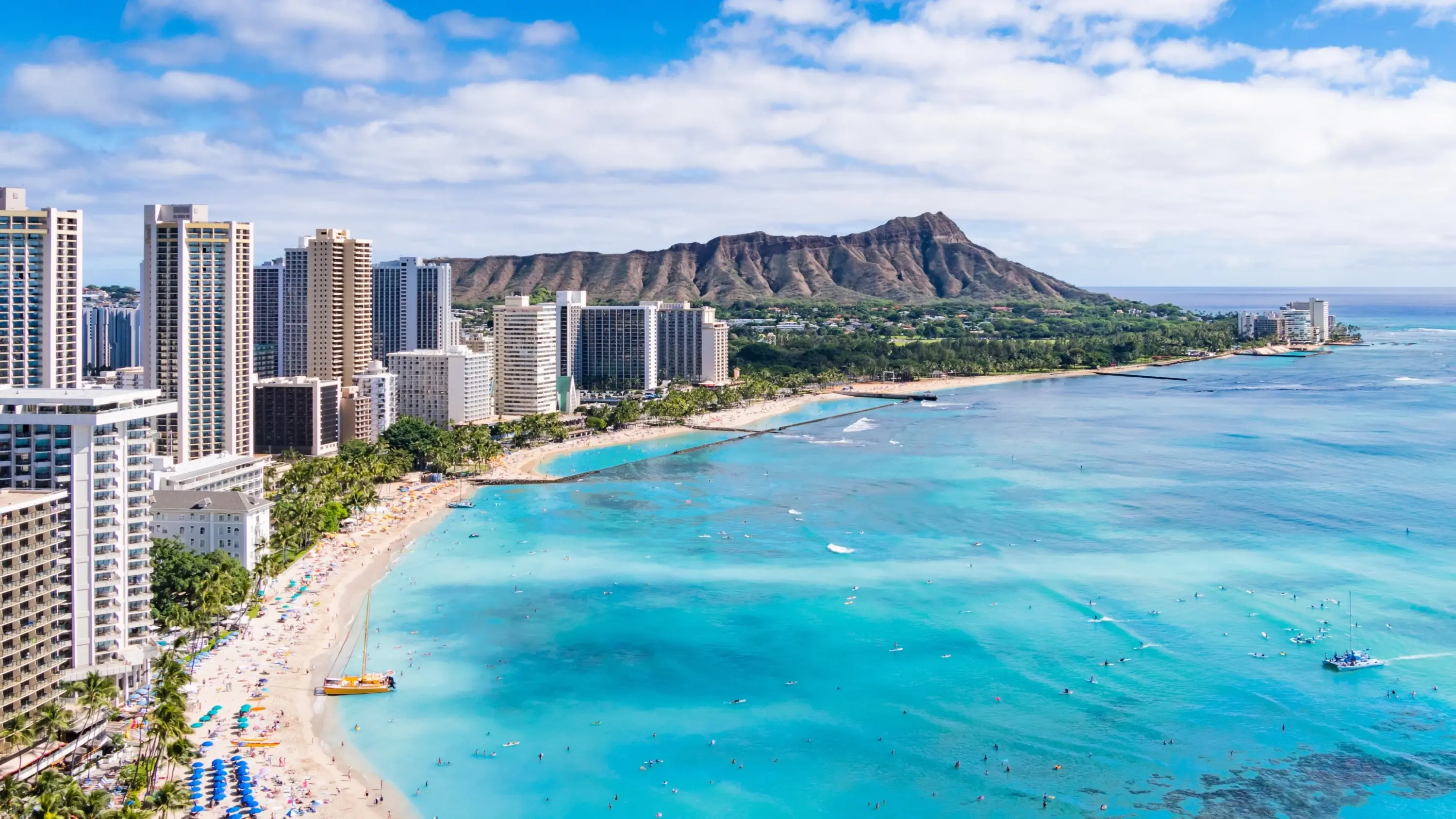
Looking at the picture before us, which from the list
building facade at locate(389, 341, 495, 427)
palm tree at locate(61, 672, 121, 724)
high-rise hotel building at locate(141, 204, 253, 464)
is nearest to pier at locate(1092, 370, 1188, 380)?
building facade at locate(389, 341, 495, 427)

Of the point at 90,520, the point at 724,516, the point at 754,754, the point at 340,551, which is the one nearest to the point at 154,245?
the point at 340,551

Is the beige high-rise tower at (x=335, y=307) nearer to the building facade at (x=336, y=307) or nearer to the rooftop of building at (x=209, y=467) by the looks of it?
the building facade at (x=336, y=307)

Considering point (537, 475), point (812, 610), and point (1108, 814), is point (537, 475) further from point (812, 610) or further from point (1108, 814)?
point (1108, 814)

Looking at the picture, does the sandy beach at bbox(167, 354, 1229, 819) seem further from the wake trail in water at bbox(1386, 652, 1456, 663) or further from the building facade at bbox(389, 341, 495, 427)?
the building facade at bbox(389, 341, 495, 427)

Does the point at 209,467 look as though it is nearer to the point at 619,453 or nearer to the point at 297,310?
the point at 619,453

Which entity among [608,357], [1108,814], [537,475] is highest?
[608,357]

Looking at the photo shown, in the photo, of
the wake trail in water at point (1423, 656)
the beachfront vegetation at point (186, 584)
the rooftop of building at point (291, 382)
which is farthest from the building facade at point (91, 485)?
the rooftop of building at point (291, 382)
